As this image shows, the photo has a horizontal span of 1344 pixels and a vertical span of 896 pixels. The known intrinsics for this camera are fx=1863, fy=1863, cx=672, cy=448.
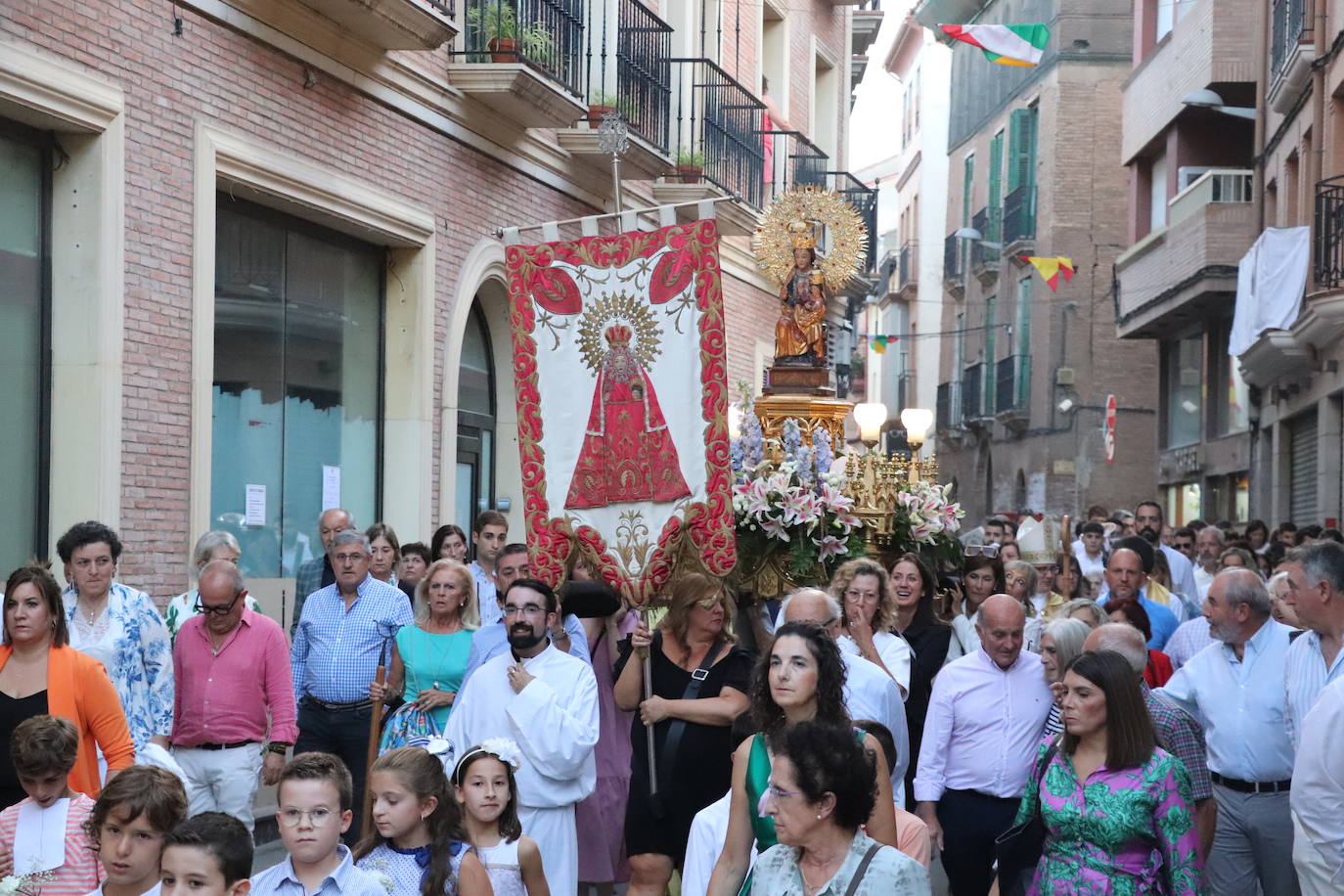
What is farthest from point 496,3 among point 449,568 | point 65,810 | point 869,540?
point 65,810

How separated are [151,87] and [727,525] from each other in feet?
15.9

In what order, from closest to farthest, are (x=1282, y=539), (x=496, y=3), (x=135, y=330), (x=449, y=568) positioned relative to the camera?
1. (x=449, y=568)
2. (x=135, y=330)
3. (x=496, y=3)
4. (x=1282, y=539)

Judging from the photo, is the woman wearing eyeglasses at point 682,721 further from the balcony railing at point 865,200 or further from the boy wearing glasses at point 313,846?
the balcony railing at point 865,200

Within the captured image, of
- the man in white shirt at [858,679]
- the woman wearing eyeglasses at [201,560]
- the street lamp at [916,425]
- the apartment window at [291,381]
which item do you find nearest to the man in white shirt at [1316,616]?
the man in white shirt at [858,679]

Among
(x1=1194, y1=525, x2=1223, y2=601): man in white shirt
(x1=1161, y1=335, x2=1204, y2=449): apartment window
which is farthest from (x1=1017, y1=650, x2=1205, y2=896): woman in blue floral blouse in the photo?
(x1=1161, y1=335, x2=1204, y2=449): apartment window

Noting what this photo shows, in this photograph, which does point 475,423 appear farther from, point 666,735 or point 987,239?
point 987,239

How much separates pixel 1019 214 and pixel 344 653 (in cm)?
3394

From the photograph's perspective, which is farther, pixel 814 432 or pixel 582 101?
pixel 582 101

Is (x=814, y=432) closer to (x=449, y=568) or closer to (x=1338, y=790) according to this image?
(x=449, y=568)

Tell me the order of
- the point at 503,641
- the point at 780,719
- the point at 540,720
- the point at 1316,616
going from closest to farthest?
the point at 780,719 < the point at 1316,616 < the point at 540,720 < the point at 503,641

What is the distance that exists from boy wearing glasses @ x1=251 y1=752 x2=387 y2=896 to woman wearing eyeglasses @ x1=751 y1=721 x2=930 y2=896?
4.63 feet

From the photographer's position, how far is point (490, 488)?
56.2ft

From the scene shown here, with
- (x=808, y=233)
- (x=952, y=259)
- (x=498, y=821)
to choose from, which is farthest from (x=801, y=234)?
(x=952, y=259)

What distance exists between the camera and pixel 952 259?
49.7 m
